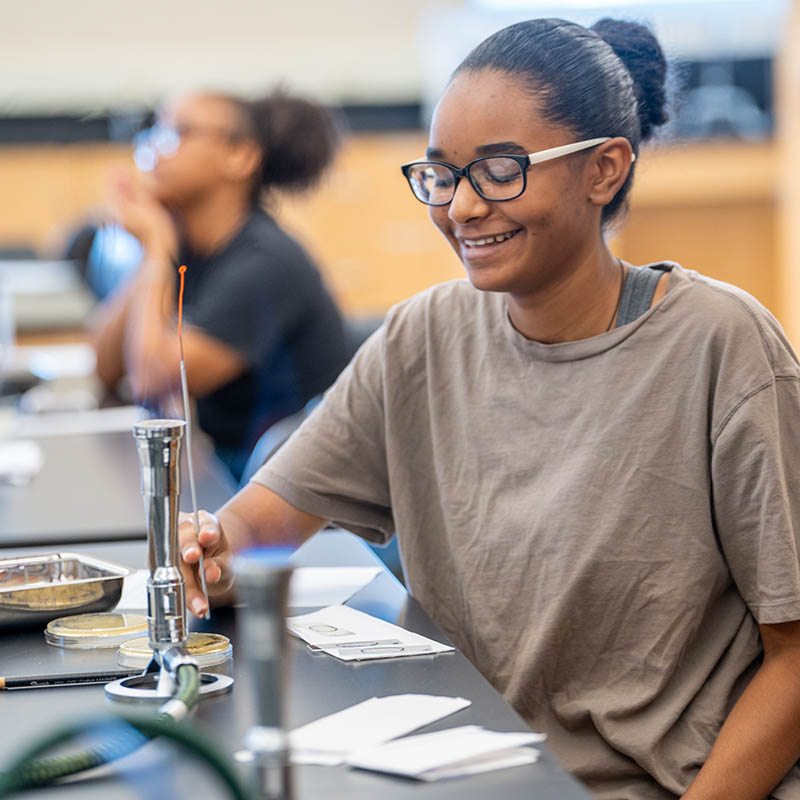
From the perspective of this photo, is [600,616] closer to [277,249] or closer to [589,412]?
[589,412]

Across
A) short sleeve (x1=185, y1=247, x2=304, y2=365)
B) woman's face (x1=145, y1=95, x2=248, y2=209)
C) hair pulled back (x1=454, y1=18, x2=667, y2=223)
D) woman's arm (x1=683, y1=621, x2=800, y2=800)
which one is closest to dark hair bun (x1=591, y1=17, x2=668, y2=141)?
hair pulled back (x1=454, y1=18, x2=667, y2=223)

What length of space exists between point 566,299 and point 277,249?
1.22m

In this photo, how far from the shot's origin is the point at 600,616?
113 cm

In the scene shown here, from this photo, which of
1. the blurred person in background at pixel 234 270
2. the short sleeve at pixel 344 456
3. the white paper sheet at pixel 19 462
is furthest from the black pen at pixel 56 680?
the blurred person in background at pixel 234 270

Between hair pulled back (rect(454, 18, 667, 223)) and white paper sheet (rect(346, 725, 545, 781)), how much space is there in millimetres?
610

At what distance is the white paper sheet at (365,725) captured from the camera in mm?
756

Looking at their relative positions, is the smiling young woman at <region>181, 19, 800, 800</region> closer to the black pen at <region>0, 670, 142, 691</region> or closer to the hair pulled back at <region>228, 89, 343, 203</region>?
the black pen at <region>0, 670, 142, 691</region>

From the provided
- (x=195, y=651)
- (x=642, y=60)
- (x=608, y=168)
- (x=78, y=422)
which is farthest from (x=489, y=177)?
(x=78, y=422)

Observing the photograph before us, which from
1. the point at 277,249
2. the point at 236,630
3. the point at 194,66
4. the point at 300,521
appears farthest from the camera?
the point at 194,66

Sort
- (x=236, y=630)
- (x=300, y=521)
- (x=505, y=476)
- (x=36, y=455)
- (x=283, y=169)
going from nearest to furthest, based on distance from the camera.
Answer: (x=236, y=630) < (x=505, y=476) < (x=300, y=521) < (x=36, y=455) < (x=283, y=169)

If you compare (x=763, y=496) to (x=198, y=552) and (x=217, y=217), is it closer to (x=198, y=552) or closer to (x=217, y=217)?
(x=198, y=552)

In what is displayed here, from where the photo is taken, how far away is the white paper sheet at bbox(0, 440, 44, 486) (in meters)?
1.95

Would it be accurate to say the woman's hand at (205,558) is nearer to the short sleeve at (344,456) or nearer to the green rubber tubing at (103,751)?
the short sleeve at (344,456)

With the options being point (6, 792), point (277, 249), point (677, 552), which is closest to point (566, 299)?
point (677, 552)
